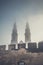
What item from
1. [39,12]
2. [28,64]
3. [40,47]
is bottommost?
[28,64]

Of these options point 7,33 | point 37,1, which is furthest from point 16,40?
point 37,1

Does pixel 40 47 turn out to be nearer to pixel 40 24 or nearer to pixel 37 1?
pixel 40 24

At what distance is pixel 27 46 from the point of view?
250 inches

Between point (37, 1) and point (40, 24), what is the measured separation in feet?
2.32

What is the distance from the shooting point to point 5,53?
257 inches

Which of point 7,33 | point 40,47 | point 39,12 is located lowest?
point 40,47

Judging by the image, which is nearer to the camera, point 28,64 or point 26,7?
point 28,64

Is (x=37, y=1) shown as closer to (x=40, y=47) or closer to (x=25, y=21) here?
(x=25, y=21)

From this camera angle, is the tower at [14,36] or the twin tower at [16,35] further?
the tower at [14,36]

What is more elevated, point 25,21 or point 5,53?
point 25,21

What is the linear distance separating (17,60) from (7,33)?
34.7 inches

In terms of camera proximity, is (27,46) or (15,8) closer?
(27,46)

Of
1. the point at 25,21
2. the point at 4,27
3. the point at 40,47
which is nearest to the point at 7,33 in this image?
the point at 4,27

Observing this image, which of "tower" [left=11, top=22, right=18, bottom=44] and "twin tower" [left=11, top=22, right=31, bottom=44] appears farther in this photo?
"tower" [left=11, top=22, right=18, bottom=44]
